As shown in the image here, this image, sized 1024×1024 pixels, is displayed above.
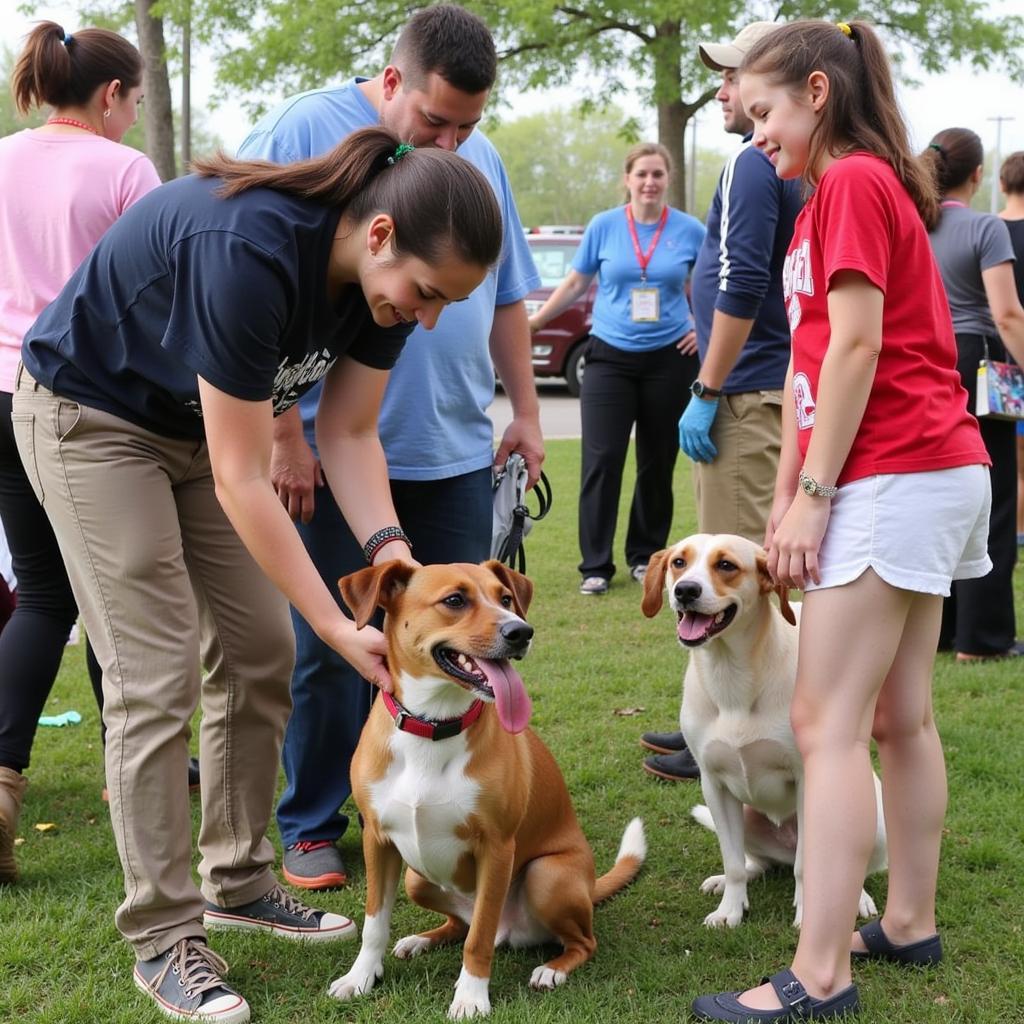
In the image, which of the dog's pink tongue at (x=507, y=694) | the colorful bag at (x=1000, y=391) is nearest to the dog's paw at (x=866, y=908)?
the dog's pink tongue at (x=507, y=694)

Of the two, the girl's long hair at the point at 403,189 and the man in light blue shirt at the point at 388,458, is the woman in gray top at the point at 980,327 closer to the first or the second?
the man in light blue shirt at the point at 388,458

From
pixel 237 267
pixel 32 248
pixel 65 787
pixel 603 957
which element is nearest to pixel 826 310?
pixel 237 267

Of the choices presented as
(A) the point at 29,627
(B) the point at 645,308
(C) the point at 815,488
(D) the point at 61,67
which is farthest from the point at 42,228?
(B) the point at 645,308

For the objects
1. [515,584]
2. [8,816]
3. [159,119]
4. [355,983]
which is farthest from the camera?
[159,119]

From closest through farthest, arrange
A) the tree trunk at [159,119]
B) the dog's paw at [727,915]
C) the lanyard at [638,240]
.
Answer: the dog's paw at [727,915] < the lanyard at [638,240] < the tree trunk at [159,119]

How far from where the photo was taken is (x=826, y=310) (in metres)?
2.86

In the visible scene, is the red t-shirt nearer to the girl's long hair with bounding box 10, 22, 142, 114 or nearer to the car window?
the girl's long hair with bounding box 10, 22, 142, 114

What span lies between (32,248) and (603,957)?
9.44 feet

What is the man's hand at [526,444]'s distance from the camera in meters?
4.39

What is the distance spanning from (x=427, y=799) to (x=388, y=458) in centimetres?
120

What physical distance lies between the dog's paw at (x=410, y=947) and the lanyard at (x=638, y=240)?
5272 millimetres

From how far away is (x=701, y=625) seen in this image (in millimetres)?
3654

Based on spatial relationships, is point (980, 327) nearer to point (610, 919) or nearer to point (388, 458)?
point (388, 458)

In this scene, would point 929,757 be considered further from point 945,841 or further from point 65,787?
point 65,787
